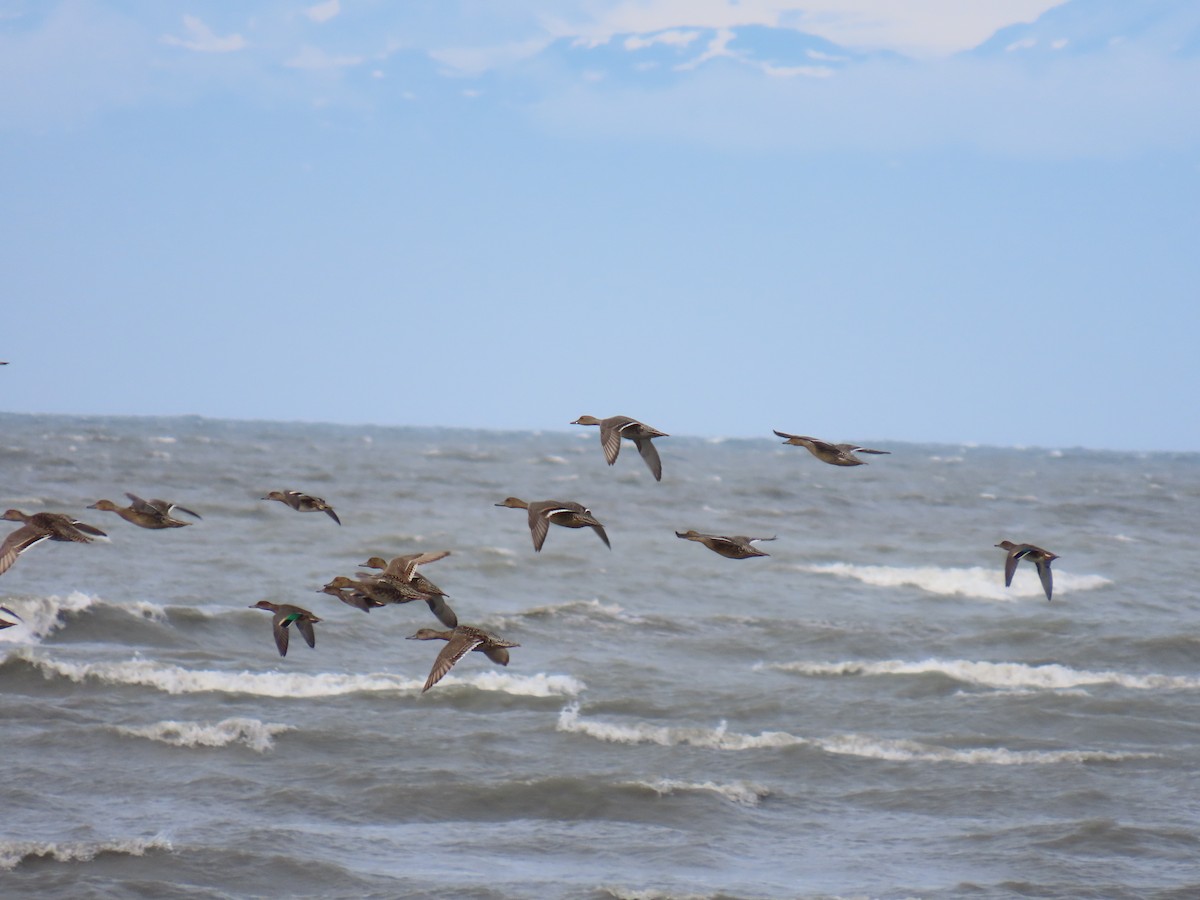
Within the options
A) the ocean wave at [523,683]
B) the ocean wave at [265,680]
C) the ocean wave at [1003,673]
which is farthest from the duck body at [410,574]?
the ocean wave at [1003,673]

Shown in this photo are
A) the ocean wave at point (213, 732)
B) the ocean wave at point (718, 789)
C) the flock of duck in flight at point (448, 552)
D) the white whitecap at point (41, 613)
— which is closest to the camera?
the flock of duck in flight at point (448, 552)

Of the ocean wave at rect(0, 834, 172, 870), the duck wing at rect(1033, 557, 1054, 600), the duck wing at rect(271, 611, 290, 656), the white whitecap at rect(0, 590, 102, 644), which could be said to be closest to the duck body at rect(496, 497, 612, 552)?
the duck wing at rect(271, 611, 290, 656)

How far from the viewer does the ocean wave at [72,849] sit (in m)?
10.6

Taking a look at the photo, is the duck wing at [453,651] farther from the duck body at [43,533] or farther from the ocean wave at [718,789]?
the ocean wave at [718,789]

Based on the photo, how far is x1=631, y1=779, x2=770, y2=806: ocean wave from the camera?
1332 centimetres

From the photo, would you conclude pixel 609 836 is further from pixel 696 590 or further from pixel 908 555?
pixel 908 555

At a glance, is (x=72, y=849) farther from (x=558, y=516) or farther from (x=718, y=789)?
(x=718, y=789)

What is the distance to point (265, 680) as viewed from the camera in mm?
17078

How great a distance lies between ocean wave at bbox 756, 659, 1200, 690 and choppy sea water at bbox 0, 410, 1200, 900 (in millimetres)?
72

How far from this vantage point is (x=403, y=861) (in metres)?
11.2

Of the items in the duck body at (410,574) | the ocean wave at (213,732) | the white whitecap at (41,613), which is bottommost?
the ocean wave at (213,732)

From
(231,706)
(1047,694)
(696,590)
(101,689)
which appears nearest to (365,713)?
(231,706)

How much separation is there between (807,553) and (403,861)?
23.0 m

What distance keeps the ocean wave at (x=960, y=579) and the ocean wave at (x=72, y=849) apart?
759 inches
